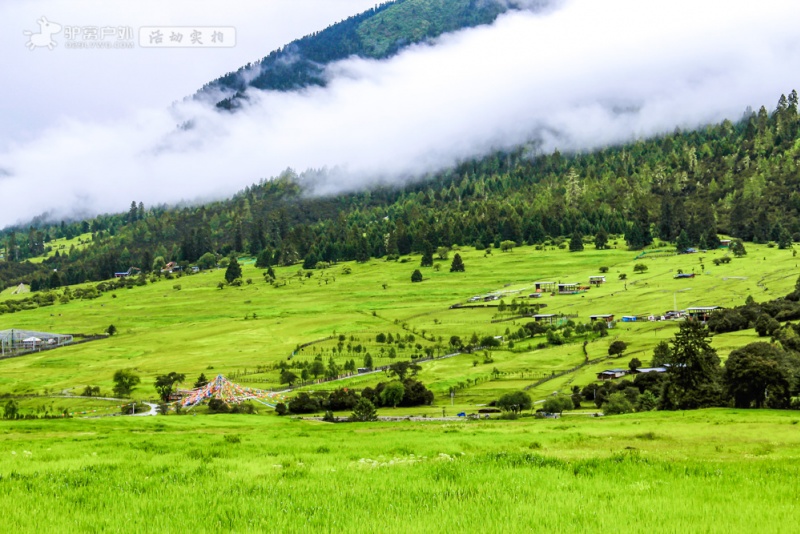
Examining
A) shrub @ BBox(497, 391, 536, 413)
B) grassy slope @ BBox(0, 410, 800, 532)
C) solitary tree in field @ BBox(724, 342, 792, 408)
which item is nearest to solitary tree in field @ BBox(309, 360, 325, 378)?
shrub @ BBox(497, 391, 536, 413)

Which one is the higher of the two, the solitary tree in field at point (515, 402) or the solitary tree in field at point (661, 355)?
the solitary tree in field at point (661, 355)

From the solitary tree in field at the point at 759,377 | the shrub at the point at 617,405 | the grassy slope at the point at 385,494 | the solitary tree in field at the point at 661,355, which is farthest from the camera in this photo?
the solitary tree in field at the point at 661,355

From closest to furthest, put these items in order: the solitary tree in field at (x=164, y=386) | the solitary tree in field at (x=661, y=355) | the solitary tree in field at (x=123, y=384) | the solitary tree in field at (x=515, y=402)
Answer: the solitary tree in field at (x=515, y=402), the solitary tree in field at (x=661, y=355), the solitary tree in field at (x=164, y=386), the solitary tree in field at (x=123, y=384)

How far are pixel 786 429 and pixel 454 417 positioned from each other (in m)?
44.6

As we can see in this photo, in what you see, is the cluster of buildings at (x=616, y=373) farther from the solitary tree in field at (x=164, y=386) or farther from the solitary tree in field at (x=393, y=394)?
the solitary tree in field at (x=164, y=386)

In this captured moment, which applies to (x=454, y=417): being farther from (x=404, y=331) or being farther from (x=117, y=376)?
(x=404, y=331)

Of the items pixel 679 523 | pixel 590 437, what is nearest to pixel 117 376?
pixel 590 437

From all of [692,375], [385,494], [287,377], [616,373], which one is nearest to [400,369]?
[287,377]

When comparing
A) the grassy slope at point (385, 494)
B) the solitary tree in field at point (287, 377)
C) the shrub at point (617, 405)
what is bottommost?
the solitary tree in field at point (287, 377)

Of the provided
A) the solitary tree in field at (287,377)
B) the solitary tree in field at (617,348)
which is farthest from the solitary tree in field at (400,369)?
the solitary tree in field at (617,348)

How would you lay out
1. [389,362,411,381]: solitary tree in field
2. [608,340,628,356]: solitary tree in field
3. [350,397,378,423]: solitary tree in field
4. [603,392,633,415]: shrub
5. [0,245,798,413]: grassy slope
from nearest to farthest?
1. [603,392,633,415]: shrub
2. [350,397,378,423]: solitary tree in field
3. [389,362,411,381]: solitary tree in field
4. [608,340,628,356]: solitary tree in field
5. [0,245,798,413]: grassy slope

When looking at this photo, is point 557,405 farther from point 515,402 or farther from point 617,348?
point 617,348

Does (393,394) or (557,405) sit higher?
(557,405)

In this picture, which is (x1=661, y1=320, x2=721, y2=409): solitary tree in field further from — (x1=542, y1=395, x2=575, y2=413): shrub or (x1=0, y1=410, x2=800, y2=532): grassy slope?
(x1=0, y1=410, x2=800, y2=532): grassy slope
